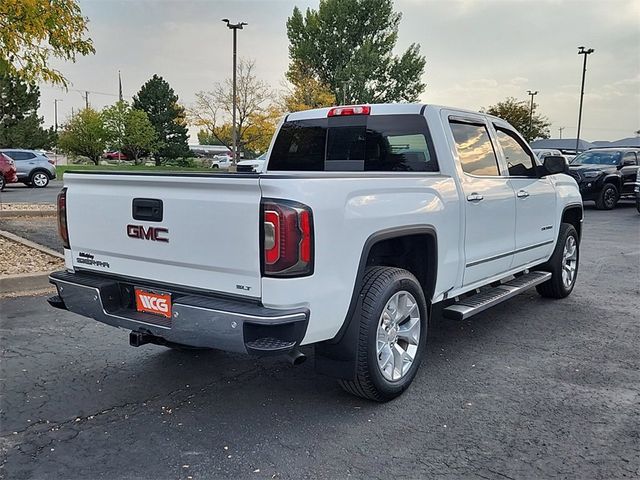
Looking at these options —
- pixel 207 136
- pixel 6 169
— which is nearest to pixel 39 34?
pixel 6 169

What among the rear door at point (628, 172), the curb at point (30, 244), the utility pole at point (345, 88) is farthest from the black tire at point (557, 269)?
the utility pole at point (345, 88)

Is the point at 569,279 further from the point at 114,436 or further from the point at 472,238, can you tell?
the point at 114,436

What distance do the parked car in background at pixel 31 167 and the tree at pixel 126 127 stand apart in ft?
84.2

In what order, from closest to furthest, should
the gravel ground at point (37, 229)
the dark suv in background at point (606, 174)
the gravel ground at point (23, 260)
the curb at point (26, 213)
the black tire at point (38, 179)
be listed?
the gravel ground at point (23, 260) → the gravel ground at point (37, 229) → the curb at point (26, 213) → the dark suv in background at point (606, 174) → the black tire at point (38, 179)

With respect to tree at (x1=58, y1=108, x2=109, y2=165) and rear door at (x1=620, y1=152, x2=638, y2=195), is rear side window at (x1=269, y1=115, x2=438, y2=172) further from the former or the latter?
tree at (x1=58, y1=108, x2=109, y2=165)

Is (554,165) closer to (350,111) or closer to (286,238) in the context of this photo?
(350,111)

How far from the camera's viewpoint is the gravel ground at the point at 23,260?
22.5ft

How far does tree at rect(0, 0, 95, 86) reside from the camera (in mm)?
6977

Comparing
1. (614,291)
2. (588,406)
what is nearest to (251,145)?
(614,291)

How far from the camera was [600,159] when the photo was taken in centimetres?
1853

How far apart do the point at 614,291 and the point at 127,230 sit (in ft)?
20.0

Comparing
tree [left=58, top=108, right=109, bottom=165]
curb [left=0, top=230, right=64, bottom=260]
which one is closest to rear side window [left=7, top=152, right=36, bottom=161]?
curb [left=0, top=230, right=64, bottom=260]

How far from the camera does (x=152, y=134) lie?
158 ft

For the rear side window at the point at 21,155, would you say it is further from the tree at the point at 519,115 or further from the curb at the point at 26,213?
the tree at the point at 519,115
